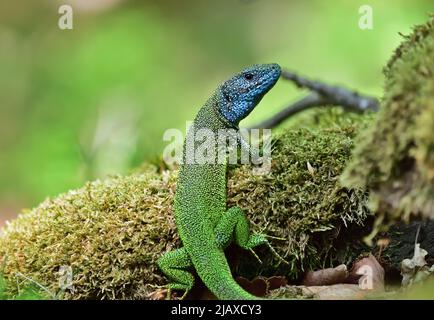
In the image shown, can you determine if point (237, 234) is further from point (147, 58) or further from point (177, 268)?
point (147, 58)

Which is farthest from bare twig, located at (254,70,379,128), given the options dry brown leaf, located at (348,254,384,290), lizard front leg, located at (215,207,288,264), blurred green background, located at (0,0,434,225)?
dry brown leaf, located at (348,254,384,290)

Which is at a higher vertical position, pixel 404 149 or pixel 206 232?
pixel 404 149

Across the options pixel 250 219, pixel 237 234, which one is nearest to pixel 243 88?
pixel 250 219

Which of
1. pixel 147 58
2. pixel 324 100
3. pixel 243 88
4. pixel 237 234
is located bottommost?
pixel 237 234

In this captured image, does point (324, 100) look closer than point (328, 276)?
No

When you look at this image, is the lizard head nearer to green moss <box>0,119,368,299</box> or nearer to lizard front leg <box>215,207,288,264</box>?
green moss <box>0,119,368,299</box>

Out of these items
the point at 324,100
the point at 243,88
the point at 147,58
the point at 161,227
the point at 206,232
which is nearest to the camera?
the point at 206,232
